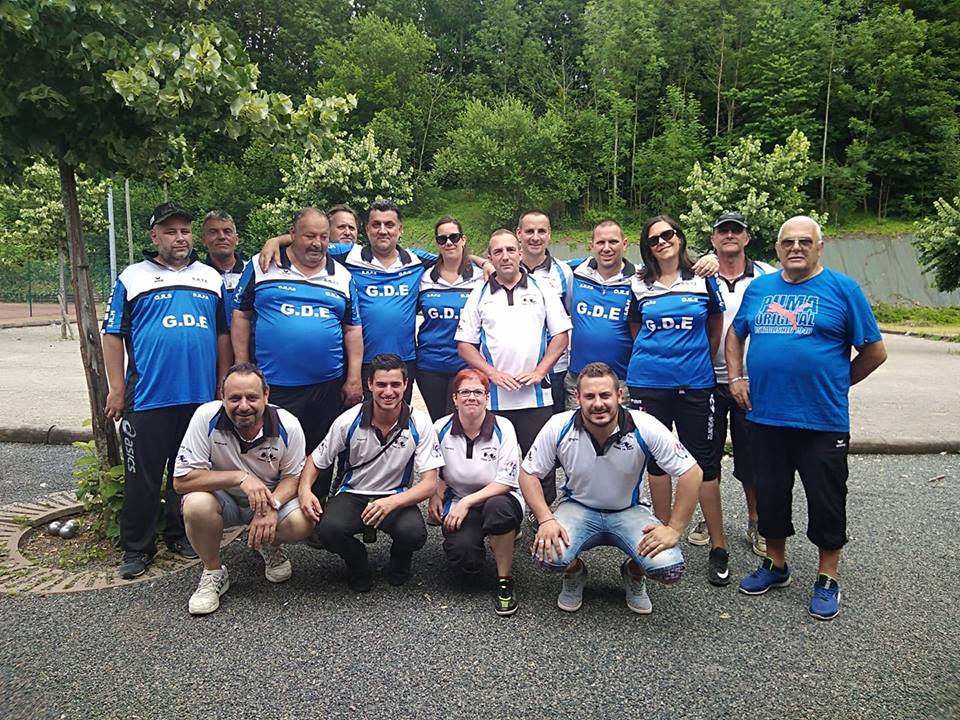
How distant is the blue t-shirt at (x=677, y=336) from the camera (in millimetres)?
4477

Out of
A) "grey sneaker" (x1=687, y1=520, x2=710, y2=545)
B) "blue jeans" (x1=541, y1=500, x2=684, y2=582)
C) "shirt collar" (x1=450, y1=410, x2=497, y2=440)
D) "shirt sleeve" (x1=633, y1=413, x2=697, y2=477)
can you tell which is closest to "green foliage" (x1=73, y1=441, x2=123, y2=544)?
"shirt collar" (x1=450, y1=410, x2=497, y2=440)

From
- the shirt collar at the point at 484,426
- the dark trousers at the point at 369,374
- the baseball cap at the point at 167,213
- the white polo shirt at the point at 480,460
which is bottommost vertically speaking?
the white polo shirt at the point at 480,460

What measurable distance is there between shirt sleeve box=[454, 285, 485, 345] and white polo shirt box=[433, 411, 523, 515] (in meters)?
0.70

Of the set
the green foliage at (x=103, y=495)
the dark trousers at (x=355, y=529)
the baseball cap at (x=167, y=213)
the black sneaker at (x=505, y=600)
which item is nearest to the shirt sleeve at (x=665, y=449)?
the black sneaker at (x=505, y=600)

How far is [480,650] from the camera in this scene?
345 cm

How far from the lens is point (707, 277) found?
4.61 metres

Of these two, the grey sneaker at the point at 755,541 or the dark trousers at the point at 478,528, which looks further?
the grey sneaker at the point at 755,541

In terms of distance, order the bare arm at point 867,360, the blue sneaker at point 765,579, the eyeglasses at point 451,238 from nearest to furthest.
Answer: the bare arm at point 867,360 → the blue sneaker at point 765,579 → the eyeglasses at point 451,238

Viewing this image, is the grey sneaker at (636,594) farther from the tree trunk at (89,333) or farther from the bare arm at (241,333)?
the tree trunk at (89,333)

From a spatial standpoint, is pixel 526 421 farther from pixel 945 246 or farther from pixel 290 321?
pixel 945 246

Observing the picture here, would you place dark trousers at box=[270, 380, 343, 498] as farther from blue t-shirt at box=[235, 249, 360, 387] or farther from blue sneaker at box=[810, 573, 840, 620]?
blue sneaker at box=[810, 573, 840, 620]

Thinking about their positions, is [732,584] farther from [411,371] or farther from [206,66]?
[206,66]

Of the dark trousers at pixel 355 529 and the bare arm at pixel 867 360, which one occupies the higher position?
the bare arm at pixel 867 360

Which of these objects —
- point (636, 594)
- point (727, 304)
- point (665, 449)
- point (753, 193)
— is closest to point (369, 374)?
point (665, 449)
